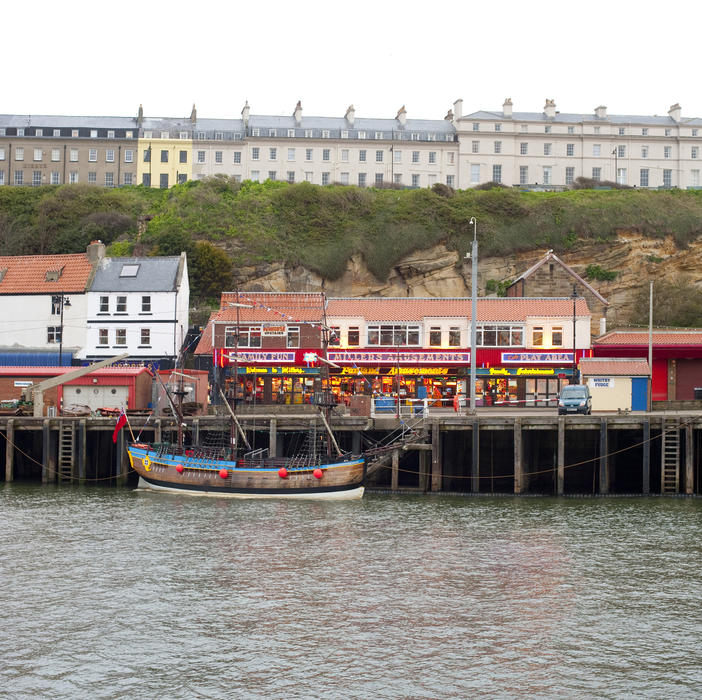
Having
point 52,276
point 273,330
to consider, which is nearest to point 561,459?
point 273,330

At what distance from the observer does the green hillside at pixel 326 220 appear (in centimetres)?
8550

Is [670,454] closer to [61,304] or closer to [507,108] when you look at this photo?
[61,304]

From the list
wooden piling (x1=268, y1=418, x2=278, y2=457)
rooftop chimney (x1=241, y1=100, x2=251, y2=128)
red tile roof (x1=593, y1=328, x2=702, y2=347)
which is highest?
rooftop chimney (x1=241, y1=100, x2=251, y2=128)

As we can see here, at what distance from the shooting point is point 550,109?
107 meters

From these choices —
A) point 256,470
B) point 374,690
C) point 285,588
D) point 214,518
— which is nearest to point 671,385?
point 256,470

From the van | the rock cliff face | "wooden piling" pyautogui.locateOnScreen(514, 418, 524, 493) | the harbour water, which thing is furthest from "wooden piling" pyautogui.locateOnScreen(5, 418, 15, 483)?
the rock cliff face

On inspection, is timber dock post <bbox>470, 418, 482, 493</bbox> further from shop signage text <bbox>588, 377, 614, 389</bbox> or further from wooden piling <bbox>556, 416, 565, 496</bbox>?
shop signage text <bbox>588, 377, 614, 389</bbox>

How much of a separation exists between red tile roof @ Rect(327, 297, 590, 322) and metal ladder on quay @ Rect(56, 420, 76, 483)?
883 inches

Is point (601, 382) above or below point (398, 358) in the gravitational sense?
below

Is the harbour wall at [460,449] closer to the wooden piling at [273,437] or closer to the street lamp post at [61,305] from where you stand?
the wooden piling at [273,437]

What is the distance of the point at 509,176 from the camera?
104250 mm

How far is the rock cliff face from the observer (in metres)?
84.1

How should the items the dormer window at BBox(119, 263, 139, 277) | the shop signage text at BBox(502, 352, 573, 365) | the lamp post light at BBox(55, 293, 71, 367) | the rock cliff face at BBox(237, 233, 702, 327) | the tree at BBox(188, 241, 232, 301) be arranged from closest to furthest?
1. the lamp post light at BBox(55, 293, 71, 367)
2. the shop signage text at BBox(502, 352, 573, 365)
3. the dormer window at BBox(119, 263, 139, 277)
4. the tree at BBox(188, 241, 232, 301)
5. the rock cliff face at BBox(237, 233, 702, 327)

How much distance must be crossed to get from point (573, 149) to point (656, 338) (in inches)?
1851
